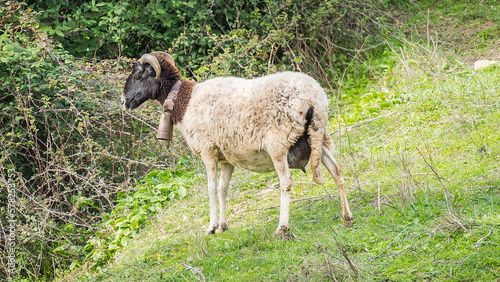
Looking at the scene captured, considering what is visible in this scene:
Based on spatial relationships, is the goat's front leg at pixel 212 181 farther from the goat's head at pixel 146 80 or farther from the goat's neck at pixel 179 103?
the goat's head at pixel 146 80

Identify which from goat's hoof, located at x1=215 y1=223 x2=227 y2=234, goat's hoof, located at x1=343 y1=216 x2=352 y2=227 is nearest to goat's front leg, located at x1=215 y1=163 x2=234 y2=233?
goat's hoof, located at x1=215 y1=223 x2=227 y2=234

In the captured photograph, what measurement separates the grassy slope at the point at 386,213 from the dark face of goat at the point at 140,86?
1.87 meters

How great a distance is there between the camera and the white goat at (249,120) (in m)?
6.54

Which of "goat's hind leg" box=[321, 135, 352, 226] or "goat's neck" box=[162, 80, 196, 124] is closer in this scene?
"goat's hind leg" box=[321, 135, 352, 226]

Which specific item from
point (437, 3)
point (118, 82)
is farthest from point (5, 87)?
point (437, 3)

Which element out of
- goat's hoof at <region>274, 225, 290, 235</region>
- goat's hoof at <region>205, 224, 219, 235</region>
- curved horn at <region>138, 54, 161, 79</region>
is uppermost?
curved horn at <region>138, 54, 161, 79</region>

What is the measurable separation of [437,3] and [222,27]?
6296 millimetres

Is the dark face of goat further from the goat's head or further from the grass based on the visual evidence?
the grass

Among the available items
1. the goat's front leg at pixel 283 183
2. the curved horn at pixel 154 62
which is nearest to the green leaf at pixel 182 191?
the curved horn at pixel 154 62

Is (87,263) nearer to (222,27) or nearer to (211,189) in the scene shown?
(211,189)

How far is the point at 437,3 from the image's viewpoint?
52.1 feet

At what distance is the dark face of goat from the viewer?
309 inches

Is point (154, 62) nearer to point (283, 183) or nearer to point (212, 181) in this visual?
point (212, 181)

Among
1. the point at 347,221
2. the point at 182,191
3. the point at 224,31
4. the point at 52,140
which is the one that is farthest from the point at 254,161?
the point at 224,31
